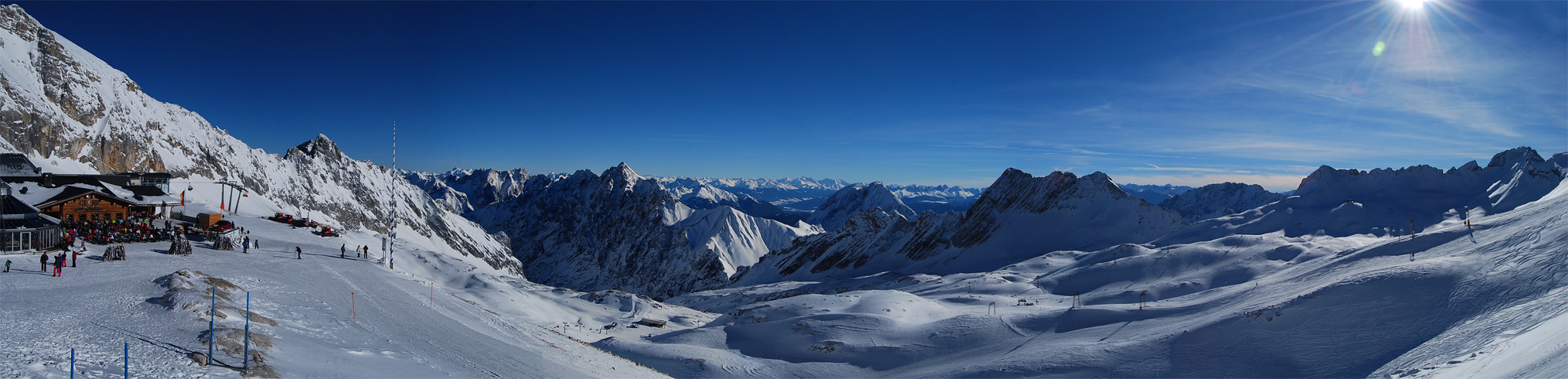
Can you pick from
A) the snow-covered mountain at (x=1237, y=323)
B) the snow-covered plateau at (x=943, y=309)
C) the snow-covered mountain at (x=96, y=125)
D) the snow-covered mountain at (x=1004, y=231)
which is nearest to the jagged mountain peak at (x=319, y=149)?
the snow-covered mountain at (x=96, y=125)

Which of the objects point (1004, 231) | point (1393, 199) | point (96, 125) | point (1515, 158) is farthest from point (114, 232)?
point (1515, 158)

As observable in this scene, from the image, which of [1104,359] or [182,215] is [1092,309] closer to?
[1104,359]

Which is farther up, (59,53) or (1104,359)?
(59,53)

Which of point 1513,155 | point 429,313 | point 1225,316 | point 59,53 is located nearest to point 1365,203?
point 1513,155

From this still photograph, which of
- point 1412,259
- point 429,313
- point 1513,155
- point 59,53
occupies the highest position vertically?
point 59,53

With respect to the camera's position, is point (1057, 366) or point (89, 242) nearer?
point (1057, 366)

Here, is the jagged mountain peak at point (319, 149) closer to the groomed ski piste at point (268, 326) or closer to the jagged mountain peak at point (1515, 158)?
the groomed ski piste at point (268, 326)
